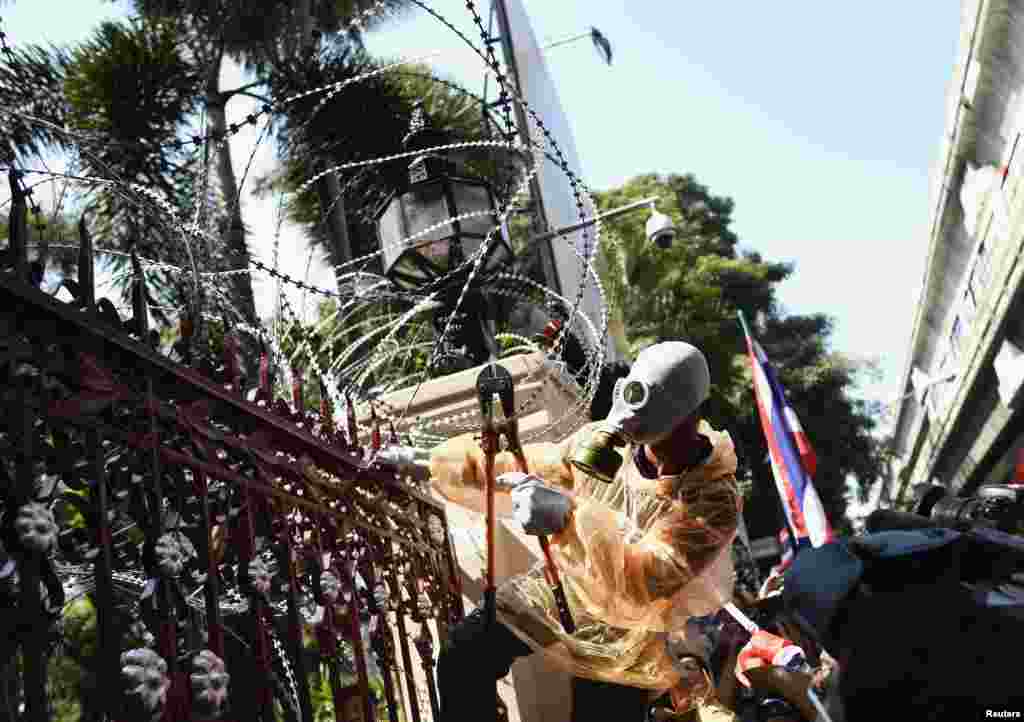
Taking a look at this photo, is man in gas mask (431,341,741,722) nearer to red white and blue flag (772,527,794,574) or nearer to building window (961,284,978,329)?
red white and blue flag (772,527,794,574)

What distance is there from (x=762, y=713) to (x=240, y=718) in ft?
11.2

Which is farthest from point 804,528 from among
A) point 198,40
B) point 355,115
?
point 198,40

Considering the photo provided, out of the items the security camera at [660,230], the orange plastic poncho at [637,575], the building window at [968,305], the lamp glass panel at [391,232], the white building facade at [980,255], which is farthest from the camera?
the building window at [968,305]

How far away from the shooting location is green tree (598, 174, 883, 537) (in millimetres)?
21781

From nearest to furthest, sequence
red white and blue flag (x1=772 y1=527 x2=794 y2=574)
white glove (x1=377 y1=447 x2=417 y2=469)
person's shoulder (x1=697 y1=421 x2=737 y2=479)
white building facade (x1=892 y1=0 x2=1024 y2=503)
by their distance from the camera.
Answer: person's shoulder (x1=697 y1=421 x2=737 y2=479), white glove (x1=377 y1=447 x2=417 y2=469), red white and blue flag (x1=772 y1=527 x2=794 y2=574), white building facade (x1=892 y1=0 x2=1024 y2=503)

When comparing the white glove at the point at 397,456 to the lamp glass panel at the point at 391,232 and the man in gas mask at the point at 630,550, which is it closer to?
the man in gas mask at the point at 630,550

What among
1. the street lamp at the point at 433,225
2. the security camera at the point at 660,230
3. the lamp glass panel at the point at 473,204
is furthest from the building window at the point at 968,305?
the street lamp at the point at 433,225

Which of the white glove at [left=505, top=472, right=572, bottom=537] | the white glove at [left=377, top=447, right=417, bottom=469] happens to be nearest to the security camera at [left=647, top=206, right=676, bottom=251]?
the white glove at [left=377, top=447, right=417, bottom=469]

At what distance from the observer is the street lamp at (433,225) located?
5297 millimetres

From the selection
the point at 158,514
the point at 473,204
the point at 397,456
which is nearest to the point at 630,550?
the point at 397,456

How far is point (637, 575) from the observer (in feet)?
9.71

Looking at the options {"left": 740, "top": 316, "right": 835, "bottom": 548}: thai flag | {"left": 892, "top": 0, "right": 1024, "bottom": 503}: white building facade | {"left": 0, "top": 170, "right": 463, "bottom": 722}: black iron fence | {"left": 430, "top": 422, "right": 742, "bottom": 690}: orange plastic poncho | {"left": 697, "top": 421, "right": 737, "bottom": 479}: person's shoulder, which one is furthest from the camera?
{"left": 892, "top": 0, "right": 1024, "bottom": 503}: white building facade

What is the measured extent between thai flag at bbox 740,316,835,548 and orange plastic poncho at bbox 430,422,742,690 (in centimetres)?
403

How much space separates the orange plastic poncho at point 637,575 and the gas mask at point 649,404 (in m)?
0.16
